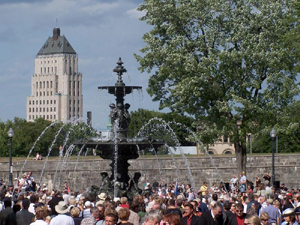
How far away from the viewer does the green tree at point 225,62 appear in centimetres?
4022

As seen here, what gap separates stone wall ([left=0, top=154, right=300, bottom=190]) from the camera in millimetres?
51094

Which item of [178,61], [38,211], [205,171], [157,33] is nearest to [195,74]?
[178,61]

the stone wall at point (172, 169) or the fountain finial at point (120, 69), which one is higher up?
the fountain finial at point (120, 69)

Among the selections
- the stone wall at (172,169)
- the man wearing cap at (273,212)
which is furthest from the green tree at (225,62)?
the man wearing cap at (273,212)

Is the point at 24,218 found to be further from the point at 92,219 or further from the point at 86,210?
→ the point at 92,219

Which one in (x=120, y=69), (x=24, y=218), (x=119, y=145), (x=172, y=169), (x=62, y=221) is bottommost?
(x=172, y=169)

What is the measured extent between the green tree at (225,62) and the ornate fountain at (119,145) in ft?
47.0

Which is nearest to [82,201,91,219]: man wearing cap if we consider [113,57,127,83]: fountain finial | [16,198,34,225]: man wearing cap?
[16,198,34,225]: man wearing cap

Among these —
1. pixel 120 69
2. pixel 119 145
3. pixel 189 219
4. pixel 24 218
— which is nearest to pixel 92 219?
pixel 189 219

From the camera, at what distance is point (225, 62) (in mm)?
40594

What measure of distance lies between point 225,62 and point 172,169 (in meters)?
13.5

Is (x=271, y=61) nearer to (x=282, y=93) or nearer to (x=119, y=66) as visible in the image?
(x=282, y=93)

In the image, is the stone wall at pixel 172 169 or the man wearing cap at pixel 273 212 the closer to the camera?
the man wearing cap at pixel 273 212

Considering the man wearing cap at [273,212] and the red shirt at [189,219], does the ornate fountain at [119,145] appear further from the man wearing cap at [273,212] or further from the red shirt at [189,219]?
the red shirt at [189,219]
